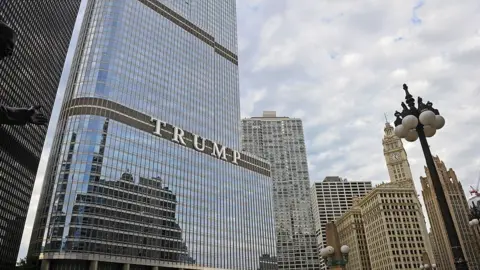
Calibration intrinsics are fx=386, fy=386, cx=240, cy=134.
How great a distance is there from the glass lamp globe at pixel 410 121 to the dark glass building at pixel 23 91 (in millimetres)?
105667

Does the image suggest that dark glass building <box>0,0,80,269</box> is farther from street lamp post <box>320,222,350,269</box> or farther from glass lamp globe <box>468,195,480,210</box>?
glass lamp globe <box>468,195,480,210</box>

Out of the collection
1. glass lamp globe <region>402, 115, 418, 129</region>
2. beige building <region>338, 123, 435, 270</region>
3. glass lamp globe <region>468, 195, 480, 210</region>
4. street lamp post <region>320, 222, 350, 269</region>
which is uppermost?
beige building <region>338, 123, 435, 270</region>

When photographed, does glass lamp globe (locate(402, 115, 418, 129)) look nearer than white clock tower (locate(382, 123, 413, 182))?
Yes

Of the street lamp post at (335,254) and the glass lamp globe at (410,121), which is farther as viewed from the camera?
the street lamp post at (335,254)

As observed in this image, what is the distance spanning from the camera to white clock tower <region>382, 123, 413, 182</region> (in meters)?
170

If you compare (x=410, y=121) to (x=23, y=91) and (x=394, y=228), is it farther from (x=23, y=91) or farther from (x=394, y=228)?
(x=23, y=91)

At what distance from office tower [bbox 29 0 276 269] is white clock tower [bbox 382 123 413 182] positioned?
76.0m

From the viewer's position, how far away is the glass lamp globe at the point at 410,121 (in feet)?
46.6

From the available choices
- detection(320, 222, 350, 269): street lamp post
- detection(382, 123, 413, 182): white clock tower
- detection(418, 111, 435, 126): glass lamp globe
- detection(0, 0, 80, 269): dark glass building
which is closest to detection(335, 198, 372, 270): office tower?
detection(382, 123, 413, 182): white clock tower

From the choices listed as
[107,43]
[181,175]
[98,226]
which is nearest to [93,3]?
[107,43]

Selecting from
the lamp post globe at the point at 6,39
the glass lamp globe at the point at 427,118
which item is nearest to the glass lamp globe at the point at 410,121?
the glass lamp globe at the point at 427,118

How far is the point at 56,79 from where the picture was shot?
148 m

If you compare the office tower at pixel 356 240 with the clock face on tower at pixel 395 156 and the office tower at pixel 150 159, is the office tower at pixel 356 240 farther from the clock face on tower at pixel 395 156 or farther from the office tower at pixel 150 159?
the office tower at pixel 150 159

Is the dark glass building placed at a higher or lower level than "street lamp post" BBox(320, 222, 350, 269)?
higher
